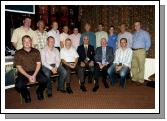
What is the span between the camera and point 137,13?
7777mm

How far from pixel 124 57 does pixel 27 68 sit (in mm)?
2429

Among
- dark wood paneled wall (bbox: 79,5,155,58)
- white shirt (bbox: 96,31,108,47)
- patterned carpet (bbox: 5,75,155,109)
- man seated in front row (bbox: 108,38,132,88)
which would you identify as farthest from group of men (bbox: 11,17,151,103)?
dark wood paneled wall (bbox: 79,5,155,58)

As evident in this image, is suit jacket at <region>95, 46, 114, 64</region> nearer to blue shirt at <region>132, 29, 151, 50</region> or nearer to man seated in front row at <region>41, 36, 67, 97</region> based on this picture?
blue shirt at <region>132, 29, 151, 50</region>

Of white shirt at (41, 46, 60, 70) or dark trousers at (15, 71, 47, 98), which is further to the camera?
white shirt at (41, 46, 60, 70)

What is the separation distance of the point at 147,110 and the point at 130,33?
10.5 ft

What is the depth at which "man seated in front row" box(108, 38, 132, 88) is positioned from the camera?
6348 mm

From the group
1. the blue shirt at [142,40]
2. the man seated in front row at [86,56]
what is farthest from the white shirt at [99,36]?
the blue shirt at [142,40]

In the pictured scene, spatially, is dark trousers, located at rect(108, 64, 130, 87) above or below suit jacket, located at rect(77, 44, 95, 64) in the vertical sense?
below

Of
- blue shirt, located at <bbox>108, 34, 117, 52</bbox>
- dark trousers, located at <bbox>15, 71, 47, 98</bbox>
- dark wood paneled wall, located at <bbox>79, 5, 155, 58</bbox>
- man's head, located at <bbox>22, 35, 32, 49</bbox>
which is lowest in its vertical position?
dark trousers, located at <bbox>15, 71, 47, 98</bbox>

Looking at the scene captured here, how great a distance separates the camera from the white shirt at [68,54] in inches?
250

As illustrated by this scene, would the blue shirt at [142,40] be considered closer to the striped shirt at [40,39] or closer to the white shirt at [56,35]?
the white shirt at [56,35]

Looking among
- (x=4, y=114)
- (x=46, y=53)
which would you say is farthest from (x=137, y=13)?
(x=4, y=114)

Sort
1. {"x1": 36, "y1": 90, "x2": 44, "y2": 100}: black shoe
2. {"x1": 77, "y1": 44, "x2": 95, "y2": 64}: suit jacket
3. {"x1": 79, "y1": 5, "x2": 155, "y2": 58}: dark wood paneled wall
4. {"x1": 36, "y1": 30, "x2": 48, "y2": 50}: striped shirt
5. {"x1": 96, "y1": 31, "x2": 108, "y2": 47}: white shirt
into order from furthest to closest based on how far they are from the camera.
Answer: {"x1": 96, "y1": 31, "x2": 108, "y2": 47}: white shirt
{"x1": 79, "y1": 5, "x2": 155, "y2": 58}: dark wood paneled wall
{"x1": 77, "y1": 44, "x2": 95, "y2": 64}: suit jacket
{"x1": 36, "y1": 30, "x2": 48, "y2": 50}: striped shirt
{"x1": 36, "y1": 90, "x2": 44, "y2": 100}: black shoe

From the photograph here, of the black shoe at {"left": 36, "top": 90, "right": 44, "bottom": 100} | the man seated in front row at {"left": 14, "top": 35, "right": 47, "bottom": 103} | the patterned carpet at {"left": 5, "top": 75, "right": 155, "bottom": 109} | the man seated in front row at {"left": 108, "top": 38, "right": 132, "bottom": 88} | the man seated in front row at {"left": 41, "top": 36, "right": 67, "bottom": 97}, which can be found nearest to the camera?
the patterned carpet at {"left": 5, "top": 75, "right": 155, "bottom": 109}
